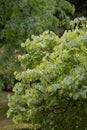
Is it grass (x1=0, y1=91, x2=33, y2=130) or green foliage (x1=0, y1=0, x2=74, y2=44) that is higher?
green foliage (x1=0, y1=0, x2=74, y2=44)

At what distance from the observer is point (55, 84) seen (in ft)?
20.8

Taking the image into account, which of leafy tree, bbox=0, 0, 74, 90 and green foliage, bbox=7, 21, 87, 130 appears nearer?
green foliage, bbox=7, 21, 87, 130

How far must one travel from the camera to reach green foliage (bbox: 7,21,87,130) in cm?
627

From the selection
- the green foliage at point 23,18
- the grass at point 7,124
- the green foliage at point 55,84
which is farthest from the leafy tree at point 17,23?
the green foliage at point 55,84

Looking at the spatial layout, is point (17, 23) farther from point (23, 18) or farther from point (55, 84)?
point (55, 84)

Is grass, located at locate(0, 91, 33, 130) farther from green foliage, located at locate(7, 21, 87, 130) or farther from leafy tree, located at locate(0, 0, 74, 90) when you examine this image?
green foliage, located at locate(7, 21, 87, 130)

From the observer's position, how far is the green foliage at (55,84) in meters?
6.27

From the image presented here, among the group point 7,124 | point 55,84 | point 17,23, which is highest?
point 55,84

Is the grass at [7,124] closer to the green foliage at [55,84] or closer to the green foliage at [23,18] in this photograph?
the green foliage at [23,18]

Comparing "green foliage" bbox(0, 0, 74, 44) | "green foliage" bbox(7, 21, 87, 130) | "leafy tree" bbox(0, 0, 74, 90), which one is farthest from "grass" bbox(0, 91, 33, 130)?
"green foliage" bbox(7, 21, 87, 130)

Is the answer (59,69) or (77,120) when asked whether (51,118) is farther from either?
(59,69)

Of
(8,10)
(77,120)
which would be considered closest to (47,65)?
(77,120)

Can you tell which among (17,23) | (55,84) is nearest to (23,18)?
(17,23)

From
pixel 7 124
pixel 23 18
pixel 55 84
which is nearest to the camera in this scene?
pixel 55 84
